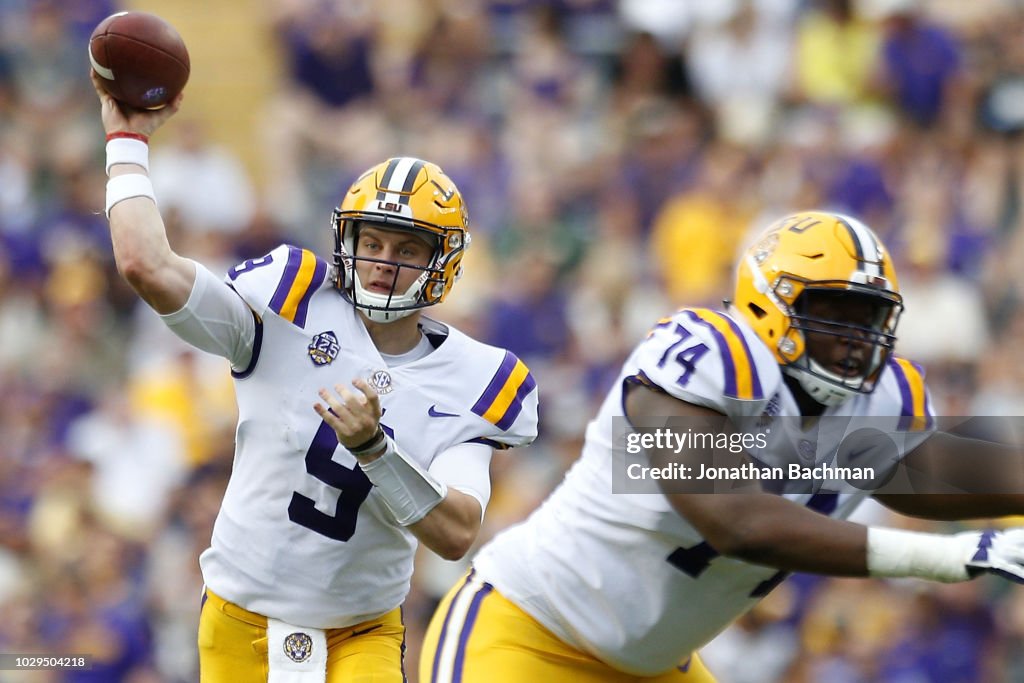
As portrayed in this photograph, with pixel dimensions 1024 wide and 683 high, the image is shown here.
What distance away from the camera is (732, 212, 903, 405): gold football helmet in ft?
13.1

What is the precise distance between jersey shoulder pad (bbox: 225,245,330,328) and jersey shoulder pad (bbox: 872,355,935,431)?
1546 mm

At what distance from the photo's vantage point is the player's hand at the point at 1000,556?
348cm

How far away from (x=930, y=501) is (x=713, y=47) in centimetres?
677

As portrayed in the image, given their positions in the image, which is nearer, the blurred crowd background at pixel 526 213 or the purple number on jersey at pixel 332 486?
the purple number on jersey at pixel 332 486

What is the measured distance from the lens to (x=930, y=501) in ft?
13.7

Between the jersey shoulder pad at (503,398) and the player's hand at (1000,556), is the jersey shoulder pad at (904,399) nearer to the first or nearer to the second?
the player's hand at (1000,556)

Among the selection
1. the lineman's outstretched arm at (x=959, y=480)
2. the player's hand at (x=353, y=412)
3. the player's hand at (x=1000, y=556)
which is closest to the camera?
the player's hand at (x=1000, y=556)

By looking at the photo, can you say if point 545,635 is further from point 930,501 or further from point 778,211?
point 778,211

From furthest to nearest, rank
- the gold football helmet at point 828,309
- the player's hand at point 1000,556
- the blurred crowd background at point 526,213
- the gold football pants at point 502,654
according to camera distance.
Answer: the blurred crowd background at point 526,213, the gold football pants at point 502,654, the gold football helmet at point 828,309, the player's hand at point 1000,556

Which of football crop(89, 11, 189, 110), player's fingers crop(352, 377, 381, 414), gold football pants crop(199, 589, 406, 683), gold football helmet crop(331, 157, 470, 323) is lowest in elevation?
gold football pants crop(199, 589, 406, 683)

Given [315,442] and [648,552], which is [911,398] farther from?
[315,442]

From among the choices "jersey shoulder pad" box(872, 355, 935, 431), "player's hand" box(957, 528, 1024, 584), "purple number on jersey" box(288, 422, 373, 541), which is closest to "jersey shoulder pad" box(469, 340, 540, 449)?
"purple number on jersey" box(288, 422, 373, 541)

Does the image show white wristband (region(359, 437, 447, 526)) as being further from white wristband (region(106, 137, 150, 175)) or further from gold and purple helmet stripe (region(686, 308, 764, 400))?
white wristband (region(106, 137, 150, 175))

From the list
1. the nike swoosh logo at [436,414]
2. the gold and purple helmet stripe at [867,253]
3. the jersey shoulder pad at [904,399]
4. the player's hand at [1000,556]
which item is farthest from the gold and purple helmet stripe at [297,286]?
the player's hand at [1000,556]
